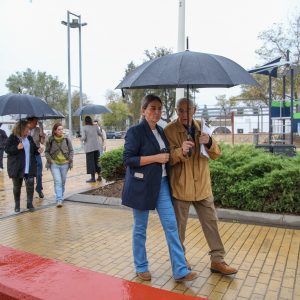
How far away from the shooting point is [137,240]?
390cm

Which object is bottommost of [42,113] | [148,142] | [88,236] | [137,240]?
[88,236]

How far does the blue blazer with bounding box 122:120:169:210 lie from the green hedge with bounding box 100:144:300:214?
10.1ft

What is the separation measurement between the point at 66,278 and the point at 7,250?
102 centimetres

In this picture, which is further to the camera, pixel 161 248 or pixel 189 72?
pixel 161 248

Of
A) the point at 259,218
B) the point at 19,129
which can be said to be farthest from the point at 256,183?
the point at 19,129

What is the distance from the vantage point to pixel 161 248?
16.7 feet

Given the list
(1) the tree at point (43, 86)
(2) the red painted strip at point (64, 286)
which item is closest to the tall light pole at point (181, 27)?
(2) the red painted strip at point (64, 286)

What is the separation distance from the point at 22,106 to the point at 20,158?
95 cm

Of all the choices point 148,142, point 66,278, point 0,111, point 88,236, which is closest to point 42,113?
point 0,111

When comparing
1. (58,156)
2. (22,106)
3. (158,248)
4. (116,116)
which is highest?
(116,116)

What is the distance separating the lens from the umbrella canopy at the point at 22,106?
22.4 feet

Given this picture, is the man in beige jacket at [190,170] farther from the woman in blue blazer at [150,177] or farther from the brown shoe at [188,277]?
the brown shoe at [188,277]

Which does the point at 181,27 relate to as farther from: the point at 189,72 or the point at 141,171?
the point at 141,171

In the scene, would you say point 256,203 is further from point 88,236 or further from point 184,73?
point 184,73
